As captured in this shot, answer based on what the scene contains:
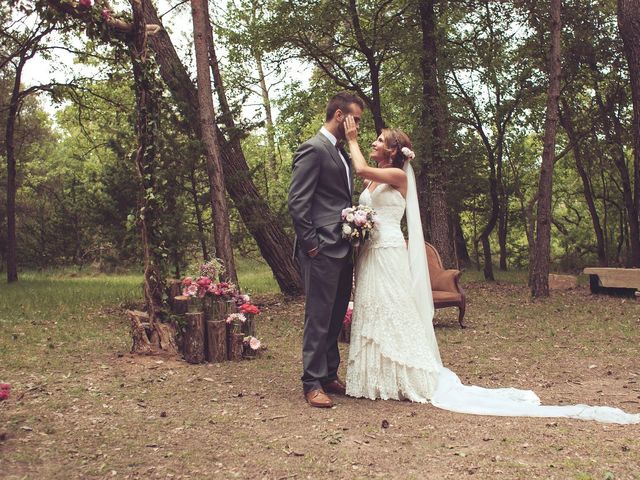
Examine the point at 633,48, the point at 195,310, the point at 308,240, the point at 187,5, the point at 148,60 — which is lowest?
the point at 195,310

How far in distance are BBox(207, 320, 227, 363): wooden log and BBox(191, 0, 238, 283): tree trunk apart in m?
3.24

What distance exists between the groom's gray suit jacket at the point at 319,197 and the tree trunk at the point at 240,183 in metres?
6.92

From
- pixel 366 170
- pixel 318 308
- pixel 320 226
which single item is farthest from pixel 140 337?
pixel 366 170

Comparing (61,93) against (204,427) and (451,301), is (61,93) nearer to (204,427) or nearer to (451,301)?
(451,301)

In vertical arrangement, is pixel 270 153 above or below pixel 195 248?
above

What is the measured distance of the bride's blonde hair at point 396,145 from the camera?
5910 millimetres

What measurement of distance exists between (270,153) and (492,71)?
1366cm

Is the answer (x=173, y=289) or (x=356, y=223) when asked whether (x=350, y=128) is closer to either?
(x=356, y=223)

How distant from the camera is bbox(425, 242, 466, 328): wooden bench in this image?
33.7 ft

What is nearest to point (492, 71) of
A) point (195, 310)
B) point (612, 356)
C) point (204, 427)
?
point (612, 356)

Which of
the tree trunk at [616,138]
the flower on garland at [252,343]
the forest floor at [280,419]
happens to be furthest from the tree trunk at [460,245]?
the flower on garland at [252,343]

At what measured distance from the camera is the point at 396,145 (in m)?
5.91

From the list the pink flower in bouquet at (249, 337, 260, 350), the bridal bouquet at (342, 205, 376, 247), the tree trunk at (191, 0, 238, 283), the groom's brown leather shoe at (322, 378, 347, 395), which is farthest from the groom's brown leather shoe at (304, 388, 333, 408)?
the tree trunk at (191, 0, 238, 283)

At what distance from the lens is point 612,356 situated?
784 cm
